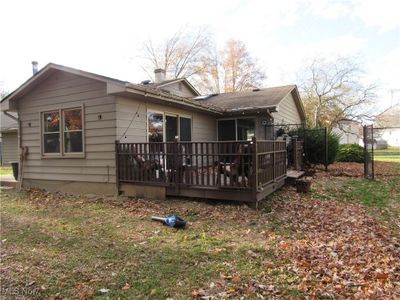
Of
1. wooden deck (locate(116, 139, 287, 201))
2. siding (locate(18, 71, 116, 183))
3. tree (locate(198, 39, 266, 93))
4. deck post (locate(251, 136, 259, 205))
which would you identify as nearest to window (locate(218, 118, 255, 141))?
wooden deck (locate(116, 139, 287, 201))

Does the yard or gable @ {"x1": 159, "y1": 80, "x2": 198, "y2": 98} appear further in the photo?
gable @ {"x1": 159, "y1": 80, "x2": 198, "y2": 98}

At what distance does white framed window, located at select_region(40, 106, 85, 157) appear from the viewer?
7.68 metres

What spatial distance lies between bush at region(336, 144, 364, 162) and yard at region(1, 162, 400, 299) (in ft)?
36.6

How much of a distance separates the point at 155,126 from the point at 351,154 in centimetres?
1389

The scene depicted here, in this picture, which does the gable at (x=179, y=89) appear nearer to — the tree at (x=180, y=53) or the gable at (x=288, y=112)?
the gable at (x=288, y=112)

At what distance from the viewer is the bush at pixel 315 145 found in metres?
12.0

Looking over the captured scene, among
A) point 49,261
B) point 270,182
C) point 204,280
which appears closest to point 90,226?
point 49,261

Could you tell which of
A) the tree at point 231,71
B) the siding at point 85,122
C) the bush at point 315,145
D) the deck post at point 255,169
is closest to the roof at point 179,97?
the siding at point 85,122

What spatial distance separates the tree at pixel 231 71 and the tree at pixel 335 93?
7.03 m

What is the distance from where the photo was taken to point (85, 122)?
747cm

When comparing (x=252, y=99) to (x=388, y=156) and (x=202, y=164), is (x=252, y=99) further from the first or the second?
(x=388, y=156)

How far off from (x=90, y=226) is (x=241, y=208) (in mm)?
2967

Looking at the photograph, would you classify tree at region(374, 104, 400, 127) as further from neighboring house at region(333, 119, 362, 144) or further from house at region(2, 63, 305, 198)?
house at region(2, 63, 305, 198)

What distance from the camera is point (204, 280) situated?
3.06 metres
